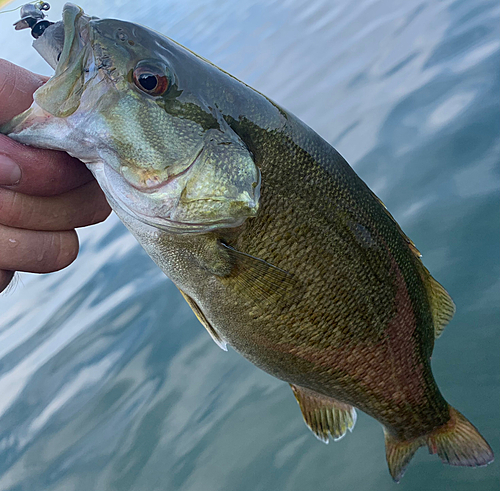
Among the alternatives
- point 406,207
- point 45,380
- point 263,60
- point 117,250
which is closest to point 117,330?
point 45,380

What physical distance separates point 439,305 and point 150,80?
1456 mm

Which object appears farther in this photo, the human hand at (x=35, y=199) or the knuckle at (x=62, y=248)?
the knuckle at (x=62, y=248)

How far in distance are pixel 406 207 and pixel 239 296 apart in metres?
3.15

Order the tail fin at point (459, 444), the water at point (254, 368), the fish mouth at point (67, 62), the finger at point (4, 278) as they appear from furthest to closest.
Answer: the water at point (254, 368) → the tail fin at point (459, 444) → the finger at point (4, 278) → the fish mouth at point (67, 62)

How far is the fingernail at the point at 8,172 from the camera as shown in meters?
1.52

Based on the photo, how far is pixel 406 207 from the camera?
458cm

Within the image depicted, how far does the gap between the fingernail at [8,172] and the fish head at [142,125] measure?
0.08 meters

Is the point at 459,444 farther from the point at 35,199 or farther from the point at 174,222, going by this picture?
the point at 35,199

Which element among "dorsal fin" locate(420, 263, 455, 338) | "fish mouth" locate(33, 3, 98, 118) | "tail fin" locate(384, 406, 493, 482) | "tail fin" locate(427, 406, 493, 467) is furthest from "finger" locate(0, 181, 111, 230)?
"tail fin" locate(427, 406, 493, 467)

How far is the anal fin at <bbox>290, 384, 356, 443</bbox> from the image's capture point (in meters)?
2.24

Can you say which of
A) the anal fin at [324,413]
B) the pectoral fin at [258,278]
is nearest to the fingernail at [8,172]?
the pectoral fin at [258,278]

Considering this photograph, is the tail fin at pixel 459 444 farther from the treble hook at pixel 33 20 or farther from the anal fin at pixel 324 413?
the treble hook at pixel 33 20

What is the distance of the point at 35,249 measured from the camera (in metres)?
1.76

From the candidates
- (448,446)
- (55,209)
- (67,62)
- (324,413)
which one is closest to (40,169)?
(55,209)
